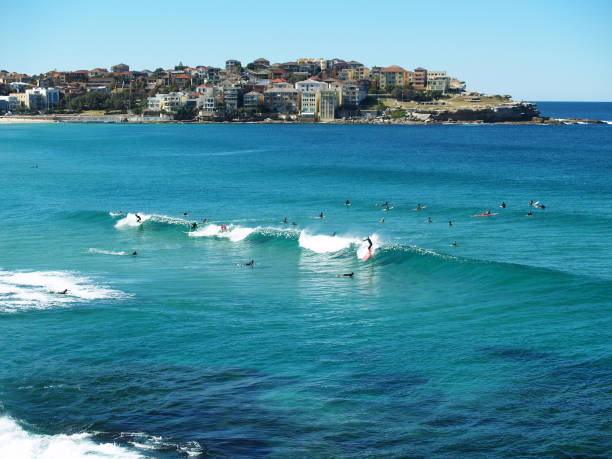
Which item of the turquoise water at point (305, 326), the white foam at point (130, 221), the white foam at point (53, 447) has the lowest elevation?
the white foam at point (53, 447)

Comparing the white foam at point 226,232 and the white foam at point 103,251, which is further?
the white foam at point 226,232

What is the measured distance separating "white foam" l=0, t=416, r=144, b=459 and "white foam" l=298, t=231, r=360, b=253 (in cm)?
2728

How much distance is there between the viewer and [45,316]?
1170 inches

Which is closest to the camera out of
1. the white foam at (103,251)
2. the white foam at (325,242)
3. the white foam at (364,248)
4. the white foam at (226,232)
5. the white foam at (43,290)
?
the white foam at (43,290)

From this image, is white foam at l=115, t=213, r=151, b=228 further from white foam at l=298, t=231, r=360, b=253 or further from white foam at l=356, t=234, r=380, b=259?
white foam at l=356, t=234, r=380, b=259

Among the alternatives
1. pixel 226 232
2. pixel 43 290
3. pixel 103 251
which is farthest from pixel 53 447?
pixel 226 232

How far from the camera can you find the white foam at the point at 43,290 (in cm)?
3158

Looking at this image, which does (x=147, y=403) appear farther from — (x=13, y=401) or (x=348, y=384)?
(x=348, y=384)

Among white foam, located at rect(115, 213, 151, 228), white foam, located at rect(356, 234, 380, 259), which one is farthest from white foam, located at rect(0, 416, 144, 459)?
white foam, located at rect(115, 213, 151, 228)

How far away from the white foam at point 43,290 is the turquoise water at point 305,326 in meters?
0.19

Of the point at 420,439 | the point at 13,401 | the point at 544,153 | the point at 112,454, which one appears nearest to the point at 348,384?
the point at 420,439

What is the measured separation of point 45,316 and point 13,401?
351 inches

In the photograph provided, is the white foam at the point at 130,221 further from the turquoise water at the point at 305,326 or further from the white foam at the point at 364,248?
the white foam at the point at 364,248

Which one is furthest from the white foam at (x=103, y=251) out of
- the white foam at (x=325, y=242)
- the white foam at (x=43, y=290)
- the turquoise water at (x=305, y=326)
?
the white foam at (x=325, y=242)
